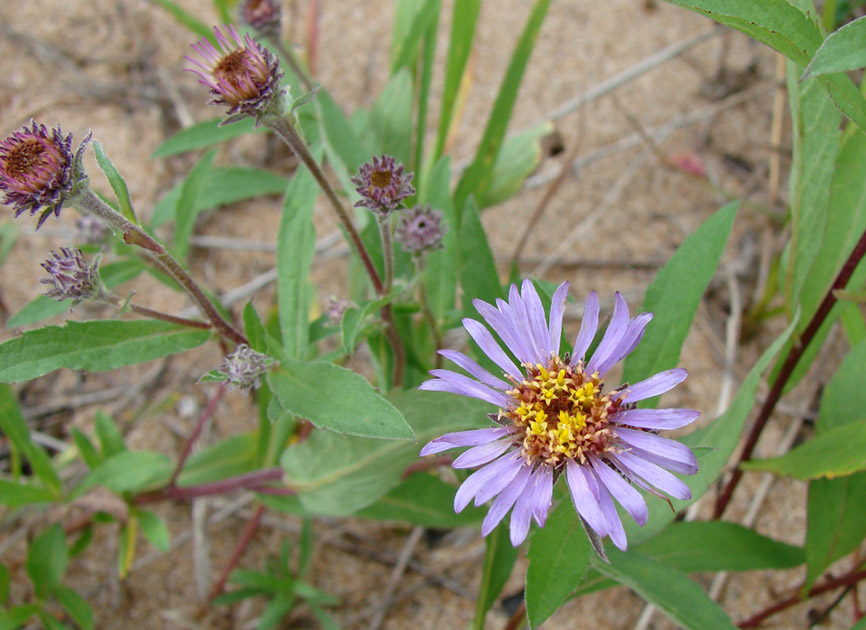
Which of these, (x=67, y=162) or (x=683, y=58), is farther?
(x=683, y=58)

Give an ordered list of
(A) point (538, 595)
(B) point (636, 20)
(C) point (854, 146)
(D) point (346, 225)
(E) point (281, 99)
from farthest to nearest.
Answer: (B) point (636, 20) → (C) point (854, 146) → (D) point (346, 225) → (E) point (281, 99) → (A) point (538, 595)

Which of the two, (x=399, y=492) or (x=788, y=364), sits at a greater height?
(x=788, y=364)

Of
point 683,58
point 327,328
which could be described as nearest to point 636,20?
point 683,58

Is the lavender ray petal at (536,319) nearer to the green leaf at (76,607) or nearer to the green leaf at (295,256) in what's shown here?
the green leaf at (295,256)

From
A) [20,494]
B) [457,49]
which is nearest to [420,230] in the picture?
[457,49]

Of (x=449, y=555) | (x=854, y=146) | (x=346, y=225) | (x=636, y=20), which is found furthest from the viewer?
(x=636, y=20)

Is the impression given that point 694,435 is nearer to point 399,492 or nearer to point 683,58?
point 399,492
